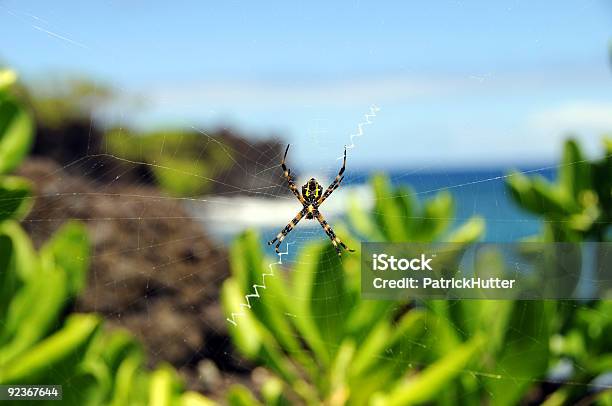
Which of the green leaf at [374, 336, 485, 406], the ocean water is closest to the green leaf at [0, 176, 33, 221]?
the ocean water

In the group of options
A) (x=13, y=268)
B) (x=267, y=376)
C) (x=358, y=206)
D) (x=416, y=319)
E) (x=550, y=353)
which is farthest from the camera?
(x=267, y=376)

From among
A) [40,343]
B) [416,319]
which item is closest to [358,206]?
[416,319]

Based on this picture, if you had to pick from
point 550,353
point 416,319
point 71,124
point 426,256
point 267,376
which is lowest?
point 267,376

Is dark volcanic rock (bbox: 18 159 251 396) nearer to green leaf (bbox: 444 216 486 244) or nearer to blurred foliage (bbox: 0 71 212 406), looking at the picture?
blurred foliage (bbox: 0 71 212 406)

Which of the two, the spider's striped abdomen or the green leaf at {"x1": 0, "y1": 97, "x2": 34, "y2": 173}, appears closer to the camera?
the green leaf at {"x1": 0, "y1": 97, "x2": 34, "y2": 173}

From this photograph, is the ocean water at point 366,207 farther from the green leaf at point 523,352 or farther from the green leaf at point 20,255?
the green leaf at point 20,255

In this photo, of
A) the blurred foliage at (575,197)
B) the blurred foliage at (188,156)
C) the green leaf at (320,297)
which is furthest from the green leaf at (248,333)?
the blurred foliage at (188,156)

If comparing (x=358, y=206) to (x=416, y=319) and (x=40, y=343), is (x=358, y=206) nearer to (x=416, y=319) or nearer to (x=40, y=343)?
(x=416, y=319)

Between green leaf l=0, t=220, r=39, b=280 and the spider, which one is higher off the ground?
the spider

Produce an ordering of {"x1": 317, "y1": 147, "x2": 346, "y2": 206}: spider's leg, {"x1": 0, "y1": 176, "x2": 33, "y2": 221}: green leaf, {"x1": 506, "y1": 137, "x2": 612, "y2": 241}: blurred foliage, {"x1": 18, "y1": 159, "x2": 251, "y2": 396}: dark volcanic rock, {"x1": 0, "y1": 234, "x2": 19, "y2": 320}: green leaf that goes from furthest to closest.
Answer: {"x1": 18, "y1": 159, "x2": 251, "y2": 396}: dark volcanic rock, {"x1": 506, "y1": 137, "x2": 612, "y2": 241}: blurred foliage, {"x1": 317, "y1": 147, "x2": 346, "y2": 206}: spider's leg, {"x1": 0, "y1": 234, "x2": 19, "y2": 320}: green leaf, {"x1": 0, "y1": 176, "x2": 33, "y2": 221}: green leaf
